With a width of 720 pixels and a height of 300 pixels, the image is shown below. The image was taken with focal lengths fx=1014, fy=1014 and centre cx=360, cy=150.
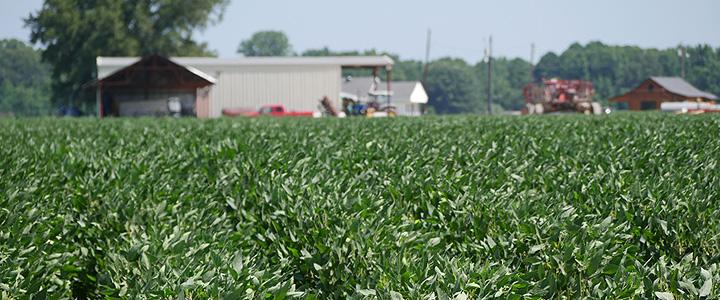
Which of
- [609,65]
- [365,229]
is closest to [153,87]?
[365,229]

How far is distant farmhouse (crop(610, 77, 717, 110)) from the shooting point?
8788 cm

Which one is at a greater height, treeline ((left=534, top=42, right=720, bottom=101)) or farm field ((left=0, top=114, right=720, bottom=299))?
treeline ((left=534, top=42, right=720, bottom=101))

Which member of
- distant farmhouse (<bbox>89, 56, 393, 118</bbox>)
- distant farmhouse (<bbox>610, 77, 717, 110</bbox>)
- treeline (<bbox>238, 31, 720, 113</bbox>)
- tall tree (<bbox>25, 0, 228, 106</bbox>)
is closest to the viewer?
distant farmhouse (<bbox>89, 56, 393, 118</bbox>)

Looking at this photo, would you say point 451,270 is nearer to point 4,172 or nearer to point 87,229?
point 87,229

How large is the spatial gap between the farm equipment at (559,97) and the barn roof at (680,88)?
32.2 meters

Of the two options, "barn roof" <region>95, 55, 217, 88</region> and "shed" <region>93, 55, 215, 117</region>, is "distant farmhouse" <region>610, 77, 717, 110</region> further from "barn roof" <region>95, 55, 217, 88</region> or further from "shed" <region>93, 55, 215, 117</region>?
"barn roof" <region>95, 55, 217, 88</region>

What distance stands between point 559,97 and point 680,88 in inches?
1405

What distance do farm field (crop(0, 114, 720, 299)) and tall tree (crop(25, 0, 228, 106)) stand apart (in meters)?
63.5

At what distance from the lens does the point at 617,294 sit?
4.21m

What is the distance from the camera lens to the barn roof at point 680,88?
8755cm

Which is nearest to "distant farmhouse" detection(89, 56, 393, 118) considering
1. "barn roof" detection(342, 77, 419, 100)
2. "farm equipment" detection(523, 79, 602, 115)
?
"farm equipment" detection(523, 79, 602, 115)

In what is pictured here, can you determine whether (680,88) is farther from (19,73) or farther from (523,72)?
(19,73)

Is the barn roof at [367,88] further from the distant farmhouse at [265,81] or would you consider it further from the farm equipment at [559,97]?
the distant farmhouse at [265,81]

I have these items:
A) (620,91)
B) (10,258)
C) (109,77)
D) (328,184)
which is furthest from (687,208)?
(620,91)
